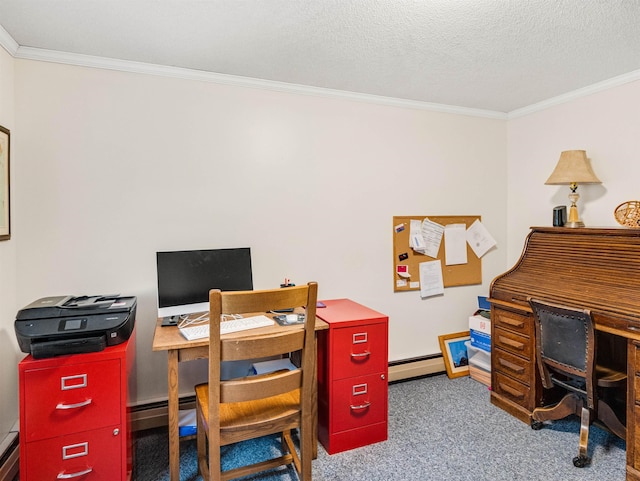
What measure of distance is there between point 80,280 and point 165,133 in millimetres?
1033

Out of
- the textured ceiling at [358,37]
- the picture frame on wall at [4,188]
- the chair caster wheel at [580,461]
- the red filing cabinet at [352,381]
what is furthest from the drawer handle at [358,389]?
the picture frame on wall at [4,188]

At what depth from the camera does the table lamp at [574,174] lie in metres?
2.66

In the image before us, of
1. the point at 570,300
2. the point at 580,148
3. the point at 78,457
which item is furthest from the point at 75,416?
the point at 580,148

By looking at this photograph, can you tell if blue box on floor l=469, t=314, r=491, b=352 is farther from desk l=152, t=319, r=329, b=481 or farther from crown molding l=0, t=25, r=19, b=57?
crown molding l=0, t=25, r=19, b=57

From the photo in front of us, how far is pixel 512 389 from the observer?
259 centimetres

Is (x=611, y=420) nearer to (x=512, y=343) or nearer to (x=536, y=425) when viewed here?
(x=536, y=425)

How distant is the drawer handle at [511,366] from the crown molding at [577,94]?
2.05m

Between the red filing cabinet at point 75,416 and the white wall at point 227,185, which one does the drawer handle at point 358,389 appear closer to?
the white wall at point 227,185

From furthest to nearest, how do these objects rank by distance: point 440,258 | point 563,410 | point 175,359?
point 440,258
point 563,410
point 175,359

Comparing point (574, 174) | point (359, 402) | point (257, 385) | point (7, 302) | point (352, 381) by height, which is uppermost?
point (574, 174)

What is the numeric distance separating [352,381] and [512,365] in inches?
46.2

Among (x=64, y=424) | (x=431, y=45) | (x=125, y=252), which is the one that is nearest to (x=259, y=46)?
(x=431, y=45)

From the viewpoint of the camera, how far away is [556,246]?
8.72 feet

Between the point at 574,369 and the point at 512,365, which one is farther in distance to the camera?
the point at 512,365
